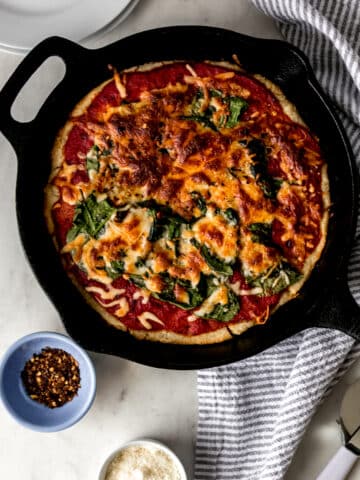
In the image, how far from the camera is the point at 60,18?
14.4ft

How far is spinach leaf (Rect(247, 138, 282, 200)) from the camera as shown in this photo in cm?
402

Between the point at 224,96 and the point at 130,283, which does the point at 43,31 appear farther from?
the point at 130,283

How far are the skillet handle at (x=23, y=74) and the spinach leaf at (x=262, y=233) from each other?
4.48 feet

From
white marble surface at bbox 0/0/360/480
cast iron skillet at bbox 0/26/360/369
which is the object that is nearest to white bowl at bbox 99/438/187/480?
white marble surface at bbox 0/0/360/480

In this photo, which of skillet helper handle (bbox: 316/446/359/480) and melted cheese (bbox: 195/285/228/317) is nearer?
melted cheese (bbox: 195/285/228/317)

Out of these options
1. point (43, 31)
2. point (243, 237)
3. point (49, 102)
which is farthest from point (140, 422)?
point (43, 31)

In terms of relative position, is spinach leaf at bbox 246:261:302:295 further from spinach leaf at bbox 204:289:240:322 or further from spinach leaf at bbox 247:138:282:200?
spinach leaf at bbox 247:138:282:200

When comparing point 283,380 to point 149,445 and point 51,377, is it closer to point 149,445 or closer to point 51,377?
point 149,445

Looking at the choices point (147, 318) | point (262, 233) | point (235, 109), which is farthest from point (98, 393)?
point (235, 109)

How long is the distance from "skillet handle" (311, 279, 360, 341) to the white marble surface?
1.00 meters

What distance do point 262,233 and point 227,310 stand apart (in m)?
0.49

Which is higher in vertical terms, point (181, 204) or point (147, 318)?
point (181, 204)

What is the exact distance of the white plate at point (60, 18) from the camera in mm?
4344

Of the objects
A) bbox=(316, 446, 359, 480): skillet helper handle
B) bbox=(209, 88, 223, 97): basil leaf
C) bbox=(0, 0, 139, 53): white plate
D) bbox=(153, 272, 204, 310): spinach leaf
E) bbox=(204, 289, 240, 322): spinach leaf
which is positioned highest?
bbox=(0, 0, 139, 53): white plate
